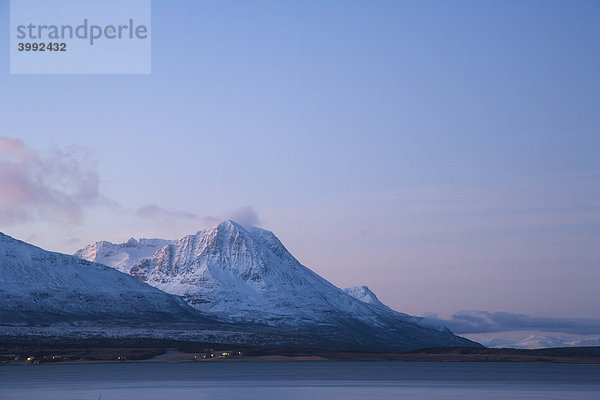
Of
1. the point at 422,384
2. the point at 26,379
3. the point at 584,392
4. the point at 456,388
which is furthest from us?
the point at 26,379

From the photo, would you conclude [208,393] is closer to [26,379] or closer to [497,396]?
[497,396]

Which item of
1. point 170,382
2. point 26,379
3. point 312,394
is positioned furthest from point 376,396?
point 26,379

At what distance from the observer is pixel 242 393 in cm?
14812

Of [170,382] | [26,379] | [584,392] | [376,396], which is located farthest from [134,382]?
[584,392]

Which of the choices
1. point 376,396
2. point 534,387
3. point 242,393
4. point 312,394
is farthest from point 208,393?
point 534,387

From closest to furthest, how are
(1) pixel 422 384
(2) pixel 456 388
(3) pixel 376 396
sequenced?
1. (3) pixel 376 396
2. (2) pixel 456 388
3. (1) pixel 422 384

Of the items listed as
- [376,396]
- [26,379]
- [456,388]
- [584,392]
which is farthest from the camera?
[26,379]

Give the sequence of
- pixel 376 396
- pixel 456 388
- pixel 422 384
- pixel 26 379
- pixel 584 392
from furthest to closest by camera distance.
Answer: pixel 26 379 < pixel 422 384 < pixel 456 388 < pixel 584 392 < pixel 376 396

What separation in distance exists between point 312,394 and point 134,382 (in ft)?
181

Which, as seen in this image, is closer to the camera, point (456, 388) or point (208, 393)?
point (208, 393)

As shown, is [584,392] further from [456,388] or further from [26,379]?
[26,379]

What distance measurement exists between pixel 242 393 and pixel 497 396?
44.2 m

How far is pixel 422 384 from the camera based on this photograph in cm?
18300

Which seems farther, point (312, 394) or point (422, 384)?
point (422, 384)
